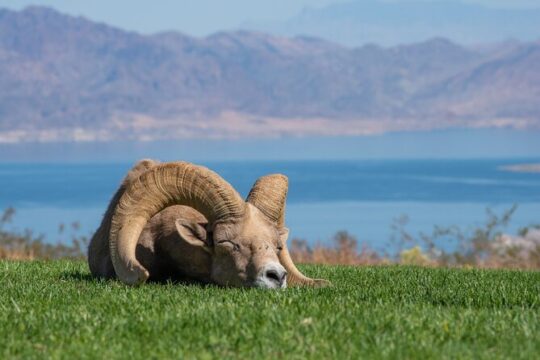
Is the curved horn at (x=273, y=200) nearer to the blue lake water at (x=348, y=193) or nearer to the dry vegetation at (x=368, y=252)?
the dry vegetation at (x=368, y=252)

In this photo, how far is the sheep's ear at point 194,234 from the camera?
37.7ft

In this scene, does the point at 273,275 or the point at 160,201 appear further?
the point at 160,201

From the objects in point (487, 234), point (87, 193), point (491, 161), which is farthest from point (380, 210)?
point (491, 161)

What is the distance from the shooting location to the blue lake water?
259 ft

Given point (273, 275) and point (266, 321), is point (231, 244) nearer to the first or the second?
point (273, 275)

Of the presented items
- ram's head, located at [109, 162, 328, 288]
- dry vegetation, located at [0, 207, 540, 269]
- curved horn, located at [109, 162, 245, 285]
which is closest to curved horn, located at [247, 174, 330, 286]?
ram's head, located at [109, 162, 328, 288]

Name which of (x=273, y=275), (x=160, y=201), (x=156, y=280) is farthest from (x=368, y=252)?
(x=273, y=275)

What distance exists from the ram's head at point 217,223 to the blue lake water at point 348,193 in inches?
1606

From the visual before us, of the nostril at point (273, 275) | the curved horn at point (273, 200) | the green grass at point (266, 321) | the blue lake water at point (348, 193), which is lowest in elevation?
the green grass at point (266, 321)

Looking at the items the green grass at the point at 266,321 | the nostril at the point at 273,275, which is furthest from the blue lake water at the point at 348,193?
the green grass at the point at 266,321

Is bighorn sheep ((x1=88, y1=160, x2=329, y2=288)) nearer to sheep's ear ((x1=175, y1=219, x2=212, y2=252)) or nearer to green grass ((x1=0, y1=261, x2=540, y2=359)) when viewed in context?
sheep's ear ((x1=175, y1=219, x2=212, y2=252))

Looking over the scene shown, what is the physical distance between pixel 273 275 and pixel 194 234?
108cm

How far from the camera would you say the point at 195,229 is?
1161 centimetres

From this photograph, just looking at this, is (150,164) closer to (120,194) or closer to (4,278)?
(120,194)
